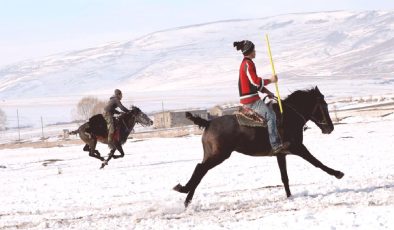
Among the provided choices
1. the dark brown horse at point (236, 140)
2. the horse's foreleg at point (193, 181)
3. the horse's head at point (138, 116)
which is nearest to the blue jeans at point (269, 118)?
the dark brown horse at point (236, 140)

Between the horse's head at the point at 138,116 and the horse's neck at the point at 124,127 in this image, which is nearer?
the horse's neck at the point at 124,127

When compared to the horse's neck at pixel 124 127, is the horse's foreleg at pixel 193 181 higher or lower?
lower

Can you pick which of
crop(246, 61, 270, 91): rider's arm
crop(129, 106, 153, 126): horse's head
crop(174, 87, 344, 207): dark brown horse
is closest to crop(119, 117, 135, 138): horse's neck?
crop(129, 106, 153, 126): horse's head

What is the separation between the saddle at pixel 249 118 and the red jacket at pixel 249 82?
201 millimetres

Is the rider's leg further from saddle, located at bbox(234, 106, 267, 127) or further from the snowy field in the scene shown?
saddle, located at bbox(234, 106, 267, 127)

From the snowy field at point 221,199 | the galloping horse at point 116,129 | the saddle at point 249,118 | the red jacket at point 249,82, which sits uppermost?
the red jacket at point 249,82

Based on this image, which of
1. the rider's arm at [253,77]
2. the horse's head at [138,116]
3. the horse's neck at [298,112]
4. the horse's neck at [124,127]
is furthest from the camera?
the horse's head at [138,116]

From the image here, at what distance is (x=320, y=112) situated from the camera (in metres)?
13.4

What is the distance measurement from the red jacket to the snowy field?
1923 mm

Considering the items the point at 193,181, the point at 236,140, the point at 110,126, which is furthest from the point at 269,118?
the point at 110,126

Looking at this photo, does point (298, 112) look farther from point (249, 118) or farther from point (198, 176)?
point (198, 176)

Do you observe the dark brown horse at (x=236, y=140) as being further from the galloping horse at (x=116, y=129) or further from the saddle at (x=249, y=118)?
the galloping horse at (x=116, y=129)

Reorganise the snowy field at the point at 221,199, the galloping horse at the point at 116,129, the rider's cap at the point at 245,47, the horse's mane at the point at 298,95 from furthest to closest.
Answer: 1. the galloping horse at the point at 116,129
2. the horse's mane at the point at 298,95
3. the rider's cap at the point at 245,47
4. the snowy field at the point at 221,199

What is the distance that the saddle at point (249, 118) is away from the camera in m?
12.0
